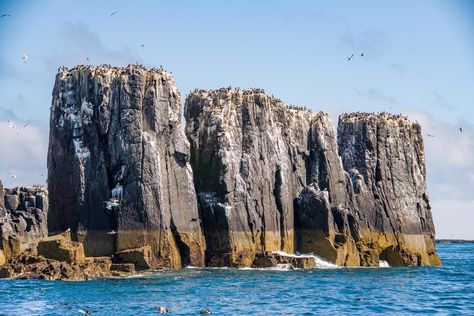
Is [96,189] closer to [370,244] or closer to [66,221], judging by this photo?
[66,221]

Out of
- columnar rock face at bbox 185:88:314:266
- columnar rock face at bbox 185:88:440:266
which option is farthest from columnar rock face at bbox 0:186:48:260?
columnar rock face at bbox 185:88:440:266

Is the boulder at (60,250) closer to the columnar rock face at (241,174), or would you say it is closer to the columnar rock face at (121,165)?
the columnar rock face at (121,165)

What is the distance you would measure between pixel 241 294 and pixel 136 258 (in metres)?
18.0

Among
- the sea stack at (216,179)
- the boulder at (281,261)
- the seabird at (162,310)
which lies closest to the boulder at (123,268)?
the sea stack at (216,179)

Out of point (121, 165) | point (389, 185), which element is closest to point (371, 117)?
point (389, 185)

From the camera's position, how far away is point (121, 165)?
80.4m

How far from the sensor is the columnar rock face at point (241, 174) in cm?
8794

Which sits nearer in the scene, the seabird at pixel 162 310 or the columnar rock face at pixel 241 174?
the seabird at pixel 162 310

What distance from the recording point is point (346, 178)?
10650 centimetres

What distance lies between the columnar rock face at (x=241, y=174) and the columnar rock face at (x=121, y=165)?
162 inches

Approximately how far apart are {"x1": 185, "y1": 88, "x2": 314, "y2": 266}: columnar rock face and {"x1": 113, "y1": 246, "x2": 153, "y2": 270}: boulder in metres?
11.1

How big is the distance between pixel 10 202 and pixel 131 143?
6279 cm

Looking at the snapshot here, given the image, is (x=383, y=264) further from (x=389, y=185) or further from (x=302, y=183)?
(x=302, y=183)

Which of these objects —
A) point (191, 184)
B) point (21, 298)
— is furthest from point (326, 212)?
point (21, 298)
